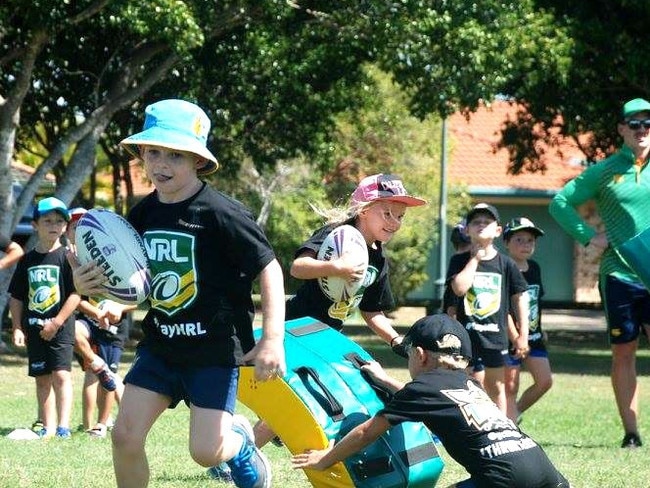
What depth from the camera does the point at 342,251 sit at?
6.20 m

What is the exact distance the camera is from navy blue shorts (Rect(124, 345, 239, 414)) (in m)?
5.30

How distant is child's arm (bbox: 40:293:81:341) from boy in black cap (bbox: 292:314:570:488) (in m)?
3.82

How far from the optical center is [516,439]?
→ 17.2 ft

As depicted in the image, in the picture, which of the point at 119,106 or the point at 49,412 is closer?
the point at 49,412

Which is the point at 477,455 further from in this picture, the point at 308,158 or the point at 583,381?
the point at 308,158

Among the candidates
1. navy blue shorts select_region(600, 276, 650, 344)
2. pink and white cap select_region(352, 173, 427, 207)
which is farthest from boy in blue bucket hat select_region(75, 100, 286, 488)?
navy blue shorts select_region(600, 276, 650, 344)

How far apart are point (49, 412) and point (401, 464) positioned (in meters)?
4.08

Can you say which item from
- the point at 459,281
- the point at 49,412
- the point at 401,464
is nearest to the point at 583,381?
the point at 459,281

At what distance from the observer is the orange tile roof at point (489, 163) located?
39.2 m

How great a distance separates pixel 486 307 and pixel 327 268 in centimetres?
299

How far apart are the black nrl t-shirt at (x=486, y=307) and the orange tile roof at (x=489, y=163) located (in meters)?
28.0

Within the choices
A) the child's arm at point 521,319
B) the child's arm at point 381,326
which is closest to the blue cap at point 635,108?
the child's arm at point 521,319

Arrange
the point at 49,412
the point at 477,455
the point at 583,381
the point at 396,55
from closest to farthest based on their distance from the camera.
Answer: the point at 477,455, the point at 49,412, the point at 583,381, the point at 396,55

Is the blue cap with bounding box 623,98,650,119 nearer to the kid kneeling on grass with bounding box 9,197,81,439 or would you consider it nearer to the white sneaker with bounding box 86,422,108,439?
the kid kneeling on grass with bounding box 9,197,81,439
